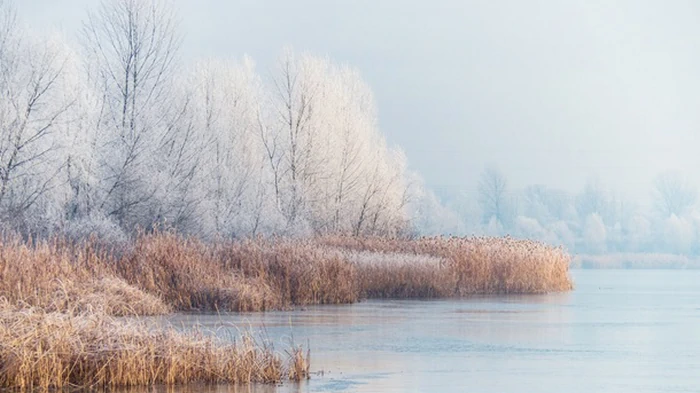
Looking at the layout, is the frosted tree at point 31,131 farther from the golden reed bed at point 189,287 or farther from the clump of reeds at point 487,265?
the clump of reeds at point 487,265

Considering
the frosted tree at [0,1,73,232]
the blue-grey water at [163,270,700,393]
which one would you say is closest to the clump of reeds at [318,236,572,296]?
the blue-grey water at [163,270,700,393]

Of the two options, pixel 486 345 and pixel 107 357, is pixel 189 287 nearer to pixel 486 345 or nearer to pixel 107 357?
pixel 486 345

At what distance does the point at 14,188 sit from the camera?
105 feet

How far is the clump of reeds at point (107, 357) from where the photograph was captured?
1205 cm

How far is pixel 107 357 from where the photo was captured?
1230 centimetres

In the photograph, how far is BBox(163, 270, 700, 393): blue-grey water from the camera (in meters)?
13.2

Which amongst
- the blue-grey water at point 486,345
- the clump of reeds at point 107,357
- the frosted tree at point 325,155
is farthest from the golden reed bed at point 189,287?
the frosted tree at point 325,155

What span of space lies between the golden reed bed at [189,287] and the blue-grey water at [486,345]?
0.75 m

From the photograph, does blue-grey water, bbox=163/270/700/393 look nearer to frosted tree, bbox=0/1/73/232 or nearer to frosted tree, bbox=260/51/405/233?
frosted tree, bbox=0/1/73/232

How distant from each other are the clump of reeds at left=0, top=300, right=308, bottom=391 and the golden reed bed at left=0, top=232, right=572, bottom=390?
0.04ft

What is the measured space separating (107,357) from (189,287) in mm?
11219

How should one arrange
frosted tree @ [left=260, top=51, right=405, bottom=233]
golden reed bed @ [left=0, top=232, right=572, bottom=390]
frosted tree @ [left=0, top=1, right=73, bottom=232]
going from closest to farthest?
golden reed bed @ [left=0, top=232, right=572, bottom=390], frosted tree @ [left=0, top=1, right=73, bottom=232], frosted tree @ [left=260, top=51, right=405, bottom=233]

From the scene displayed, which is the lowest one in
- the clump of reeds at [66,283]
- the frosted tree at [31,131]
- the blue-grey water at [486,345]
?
the blue-grey water at [486,345]

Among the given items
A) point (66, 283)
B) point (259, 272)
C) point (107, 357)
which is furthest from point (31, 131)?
point (107, 357)
